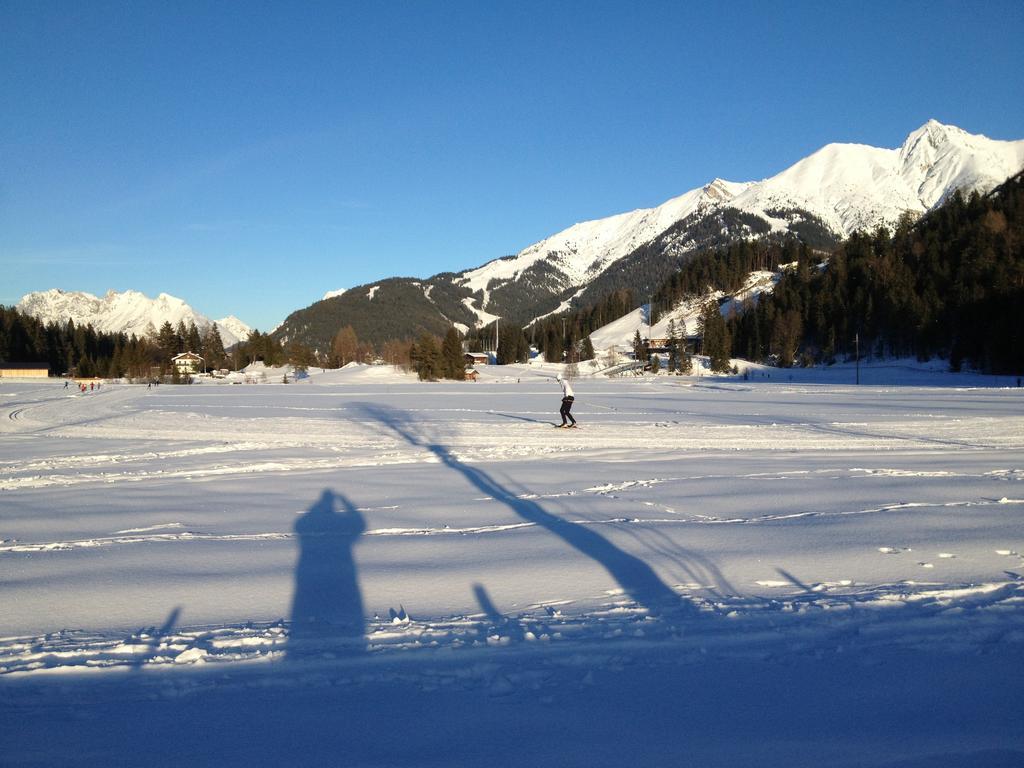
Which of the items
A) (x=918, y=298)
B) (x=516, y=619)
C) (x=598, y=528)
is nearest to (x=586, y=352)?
(x=918, y=298)

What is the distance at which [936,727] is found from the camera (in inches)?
141

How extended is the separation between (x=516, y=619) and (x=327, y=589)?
1961 millimetres

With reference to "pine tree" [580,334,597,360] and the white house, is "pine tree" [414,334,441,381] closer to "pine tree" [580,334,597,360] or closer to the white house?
the white house

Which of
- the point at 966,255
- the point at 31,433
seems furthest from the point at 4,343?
the point at 966,255

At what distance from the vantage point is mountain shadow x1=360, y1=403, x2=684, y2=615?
564 cm

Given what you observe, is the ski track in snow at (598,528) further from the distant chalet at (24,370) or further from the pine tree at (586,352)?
the distant chalet at (24,370)

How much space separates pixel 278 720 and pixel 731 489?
8.69m

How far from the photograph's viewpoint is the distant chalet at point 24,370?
10381 cm

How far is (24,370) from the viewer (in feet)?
345

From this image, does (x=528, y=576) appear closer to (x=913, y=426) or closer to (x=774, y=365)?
(x=913, y=426)

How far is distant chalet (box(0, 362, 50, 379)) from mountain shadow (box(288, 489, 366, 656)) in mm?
120588

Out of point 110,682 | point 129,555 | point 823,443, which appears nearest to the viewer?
point 110,682

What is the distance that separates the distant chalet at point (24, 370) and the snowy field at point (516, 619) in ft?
381

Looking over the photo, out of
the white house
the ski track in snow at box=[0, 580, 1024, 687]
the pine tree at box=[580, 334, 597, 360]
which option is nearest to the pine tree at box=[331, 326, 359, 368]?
the white house
